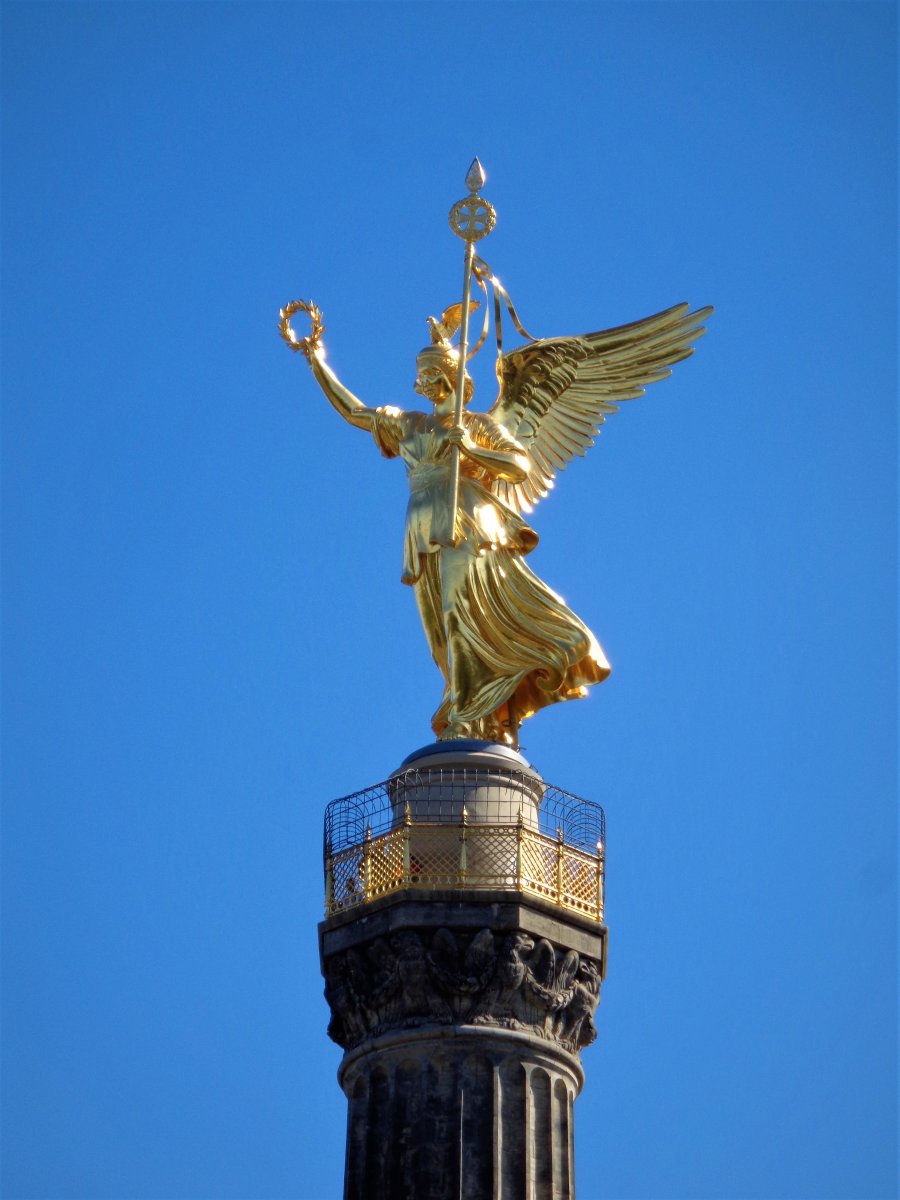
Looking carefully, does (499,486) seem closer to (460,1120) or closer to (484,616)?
(484,616)

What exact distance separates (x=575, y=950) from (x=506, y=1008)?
1187 millimetres

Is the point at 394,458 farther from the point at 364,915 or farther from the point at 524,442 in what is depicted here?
the point at 364,915

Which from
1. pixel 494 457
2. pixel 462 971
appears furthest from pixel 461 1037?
pixel 494 457

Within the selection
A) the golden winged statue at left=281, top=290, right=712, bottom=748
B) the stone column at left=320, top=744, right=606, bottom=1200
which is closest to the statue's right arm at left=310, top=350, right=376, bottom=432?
the golden winged statue at left=281, top=290, right=712, bottom=748

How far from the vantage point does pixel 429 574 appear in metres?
40.7

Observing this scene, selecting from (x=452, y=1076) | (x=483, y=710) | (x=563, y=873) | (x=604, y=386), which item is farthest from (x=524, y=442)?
(x=452, y=1076)

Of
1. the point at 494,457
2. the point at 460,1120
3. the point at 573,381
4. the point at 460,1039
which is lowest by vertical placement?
the point at 460,1120

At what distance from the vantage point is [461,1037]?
36625 mm

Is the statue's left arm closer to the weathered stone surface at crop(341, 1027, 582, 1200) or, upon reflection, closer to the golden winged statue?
the golden winged statue

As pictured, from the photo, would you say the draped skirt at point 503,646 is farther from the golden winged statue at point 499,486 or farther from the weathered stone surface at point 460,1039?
the weathered stone surface at point 460,1039

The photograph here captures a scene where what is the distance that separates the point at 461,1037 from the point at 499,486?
26.5 feet

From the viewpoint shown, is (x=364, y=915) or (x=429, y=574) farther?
(x=429, y=574)

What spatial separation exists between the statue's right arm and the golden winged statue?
0.01 m

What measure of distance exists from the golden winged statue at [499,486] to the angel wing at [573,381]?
1cm
